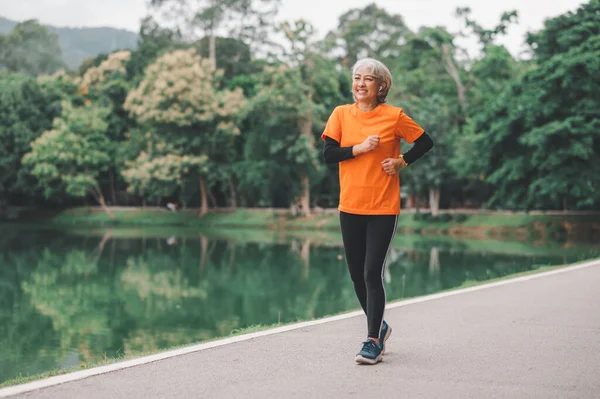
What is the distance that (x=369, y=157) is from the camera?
4.58 metres

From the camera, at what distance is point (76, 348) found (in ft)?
31.7

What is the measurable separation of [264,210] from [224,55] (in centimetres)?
1416

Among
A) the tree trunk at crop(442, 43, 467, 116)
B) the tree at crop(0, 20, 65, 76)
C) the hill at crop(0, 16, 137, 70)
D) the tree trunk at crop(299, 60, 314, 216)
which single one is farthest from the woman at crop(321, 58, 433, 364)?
the hill at crop(0, 16, 137, 70)

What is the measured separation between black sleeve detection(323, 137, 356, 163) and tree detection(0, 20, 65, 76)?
246ft

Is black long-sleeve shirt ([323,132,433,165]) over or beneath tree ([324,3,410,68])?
beneath

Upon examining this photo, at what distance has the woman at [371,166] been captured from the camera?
4578mm

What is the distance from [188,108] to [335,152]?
36.6 meters

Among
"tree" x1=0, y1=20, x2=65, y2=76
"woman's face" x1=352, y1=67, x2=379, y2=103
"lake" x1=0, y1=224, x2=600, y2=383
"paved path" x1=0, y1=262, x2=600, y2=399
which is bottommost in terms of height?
"lake" x1=0, y1=224, x2=600, y2=383

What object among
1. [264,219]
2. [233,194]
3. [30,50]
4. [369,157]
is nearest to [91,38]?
[30,50]

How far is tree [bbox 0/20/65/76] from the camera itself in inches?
2874

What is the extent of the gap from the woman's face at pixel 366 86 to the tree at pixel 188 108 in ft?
119

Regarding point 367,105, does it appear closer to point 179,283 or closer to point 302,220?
point 179,283

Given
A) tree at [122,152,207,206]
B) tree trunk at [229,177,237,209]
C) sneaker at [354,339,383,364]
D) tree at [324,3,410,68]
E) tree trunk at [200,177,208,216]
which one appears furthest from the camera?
tree at [324,3,410,68]

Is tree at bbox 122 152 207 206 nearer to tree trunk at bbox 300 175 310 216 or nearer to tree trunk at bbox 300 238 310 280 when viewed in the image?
tree trunk at bbox 300 175 310 216
